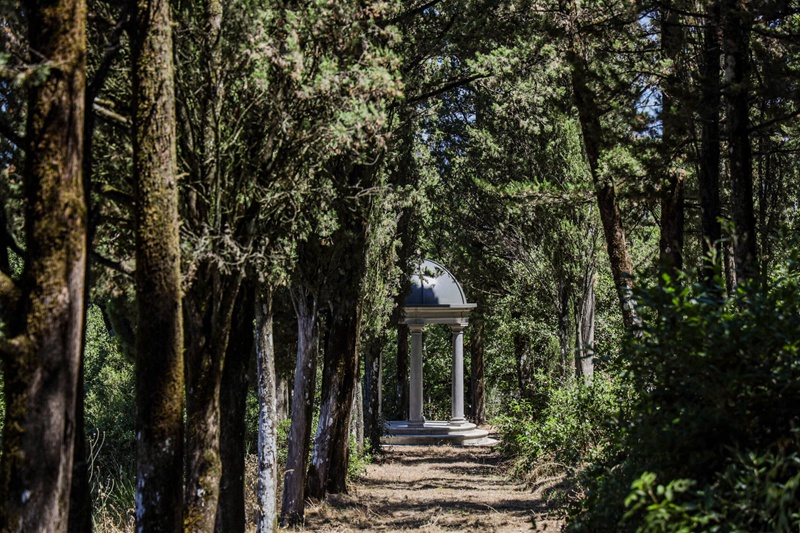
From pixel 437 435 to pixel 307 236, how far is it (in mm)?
17778

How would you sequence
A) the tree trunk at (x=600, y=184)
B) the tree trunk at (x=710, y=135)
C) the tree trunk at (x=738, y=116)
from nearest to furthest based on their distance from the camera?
the tree trunk at (x=738, y=116), the tree trunk at (x=710, y=135), the tree trunk at (x=600, y=184)

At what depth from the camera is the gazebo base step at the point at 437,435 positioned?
26.2 metres

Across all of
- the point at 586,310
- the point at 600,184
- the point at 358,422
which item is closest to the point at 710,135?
the point at 600,184

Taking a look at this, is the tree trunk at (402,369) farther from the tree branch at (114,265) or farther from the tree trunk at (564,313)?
the tree branch at (114,265)

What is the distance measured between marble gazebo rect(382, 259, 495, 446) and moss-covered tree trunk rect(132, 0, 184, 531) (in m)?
19.7

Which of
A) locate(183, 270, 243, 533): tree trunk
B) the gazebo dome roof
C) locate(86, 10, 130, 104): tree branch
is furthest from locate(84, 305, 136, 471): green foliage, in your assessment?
the gazebo dome roof

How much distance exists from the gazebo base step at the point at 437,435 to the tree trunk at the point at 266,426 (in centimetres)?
1572

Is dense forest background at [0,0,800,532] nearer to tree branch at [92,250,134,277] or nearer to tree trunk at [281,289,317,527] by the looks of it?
tree trunk at [281,289,317,527]

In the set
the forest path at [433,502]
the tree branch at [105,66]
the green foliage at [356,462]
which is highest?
the tree branch at [105,66]

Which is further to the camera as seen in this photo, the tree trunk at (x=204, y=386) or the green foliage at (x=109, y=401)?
the green foliage at (x=109, y=401)

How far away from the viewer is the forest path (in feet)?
38.0

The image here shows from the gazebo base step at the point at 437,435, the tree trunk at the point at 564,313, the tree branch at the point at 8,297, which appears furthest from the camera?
the gazebo base step at the point at 437,435

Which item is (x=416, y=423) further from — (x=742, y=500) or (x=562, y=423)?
(x=742, y=500)

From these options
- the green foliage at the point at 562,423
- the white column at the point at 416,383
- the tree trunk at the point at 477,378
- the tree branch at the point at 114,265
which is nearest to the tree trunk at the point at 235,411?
the tree branch at the point at 114,265
